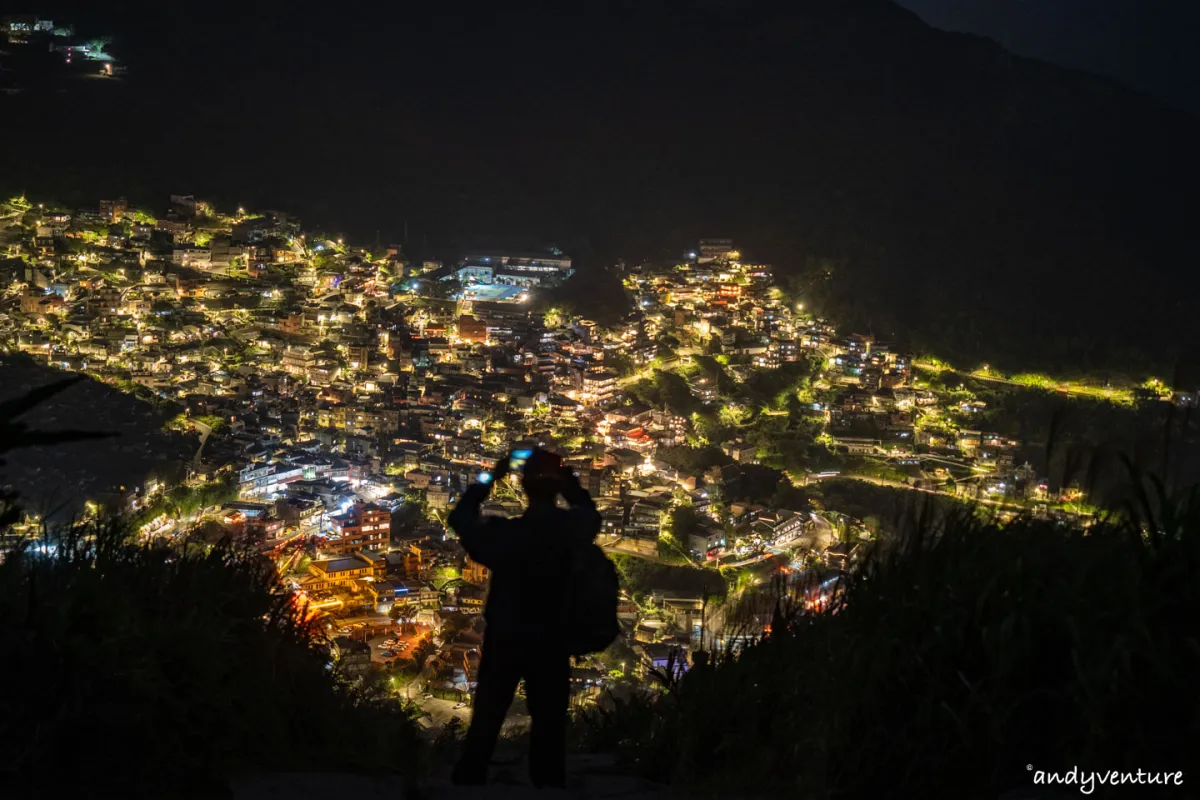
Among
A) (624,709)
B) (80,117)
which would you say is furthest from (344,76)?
(624,709)

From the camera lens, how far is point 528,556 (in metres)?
1.92

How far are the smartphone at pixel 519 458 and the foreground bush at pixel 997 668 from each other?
71cm

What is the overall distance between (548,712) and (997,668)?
881 mm

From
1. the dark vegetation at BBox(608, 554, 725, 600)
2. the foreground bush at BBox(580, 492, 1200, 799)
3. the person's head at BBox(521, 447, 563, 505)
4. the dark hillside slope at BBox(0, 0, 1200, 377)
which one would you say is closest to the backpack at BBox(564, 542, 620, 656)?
the person's head at BBox(521, 447, 563, 505)

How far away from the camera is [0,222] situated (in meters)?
18.4

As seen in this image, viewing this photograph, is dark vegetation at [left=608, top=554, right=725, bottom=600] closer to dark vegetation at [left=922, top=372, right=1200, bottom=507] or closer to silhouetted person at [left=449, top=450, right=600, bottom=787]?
dark vegetation at [left=922, top=372, right=1200, bottom=507]

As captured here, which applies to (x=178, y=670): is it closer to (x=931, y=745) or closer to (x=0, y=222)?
(x=931, y=745)

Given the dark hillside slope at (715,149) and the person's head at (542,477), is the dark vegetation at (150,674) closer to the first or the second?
the person's head at (542,477)

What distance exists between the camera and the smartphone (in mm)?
1974

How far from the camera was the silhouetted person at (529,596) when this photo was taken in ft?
6.32

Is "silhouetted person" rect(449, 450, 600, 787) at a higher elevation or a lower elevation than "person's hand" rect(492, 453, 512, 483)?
lower

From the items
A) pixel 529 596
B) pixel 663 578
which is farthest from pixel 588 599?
pixel 663 578

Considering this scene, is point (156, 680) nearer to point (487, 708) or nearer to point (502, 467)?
point (487, 708)

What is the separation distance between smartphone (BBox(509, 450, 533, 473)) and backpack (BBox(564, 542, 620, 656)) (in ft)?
0.69
